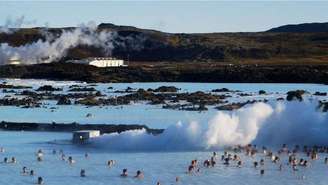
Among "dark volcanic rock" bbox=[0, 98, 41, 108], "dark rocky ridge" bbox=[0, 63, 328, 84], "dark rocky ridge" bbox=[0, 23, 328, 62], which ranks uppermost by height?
"dark rocky ridge" bbox=[0, 23, 328, 62]

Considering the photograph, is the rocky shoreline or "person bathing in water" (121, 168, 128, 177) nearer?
"person bathing in water" (121, 168, 128, 177)

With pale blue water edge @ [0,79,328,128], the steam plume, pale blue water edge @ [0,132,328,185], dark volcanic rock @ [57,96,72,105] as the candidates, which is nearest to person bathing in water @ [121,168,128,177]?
→ pale blue water edge @ [0,132,328,185]

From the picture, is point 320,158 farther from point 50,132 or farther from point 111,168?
point 50,132

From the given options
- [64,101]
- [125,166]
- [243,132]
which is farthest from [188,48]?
[125,166]

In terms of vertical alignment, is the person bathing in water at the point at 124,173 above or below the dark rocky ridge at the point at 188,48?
below

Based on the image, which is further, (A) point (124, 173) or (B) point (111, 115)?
(B) point (111, 115)

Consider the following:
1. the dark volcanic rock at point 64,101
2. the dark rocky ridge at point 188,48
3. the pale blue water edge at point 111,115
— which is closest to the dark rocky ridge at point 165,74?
the dark volcanic rock at point 64,101

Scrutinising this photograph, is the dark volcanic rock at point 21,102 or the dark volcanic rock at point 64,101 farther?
the dark volcanic rock at point 64,101

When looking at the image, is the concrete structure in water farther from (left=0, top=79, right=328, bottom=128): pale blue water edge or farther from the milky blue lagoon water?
(left=0, top=79, right=328, bottom=128): pale blue water edge

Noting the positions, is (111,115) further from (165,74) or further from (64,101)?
(165,74)

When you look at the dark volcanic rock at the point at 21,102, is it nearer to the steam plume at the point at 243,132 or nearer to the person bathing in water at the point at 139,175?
the steam plume at the point at 243,132

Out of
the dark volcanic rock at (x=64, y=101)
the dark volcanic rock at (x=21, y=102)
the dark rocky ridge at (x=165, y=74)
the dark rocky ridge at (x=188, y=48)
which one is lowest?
the dark volcanic rock at (x=21, y=102)

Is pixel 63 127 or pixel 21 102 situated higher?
pixel 21 102

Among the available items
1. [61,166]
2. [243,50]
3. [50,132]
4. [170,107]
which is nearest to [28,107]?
[170,107]
